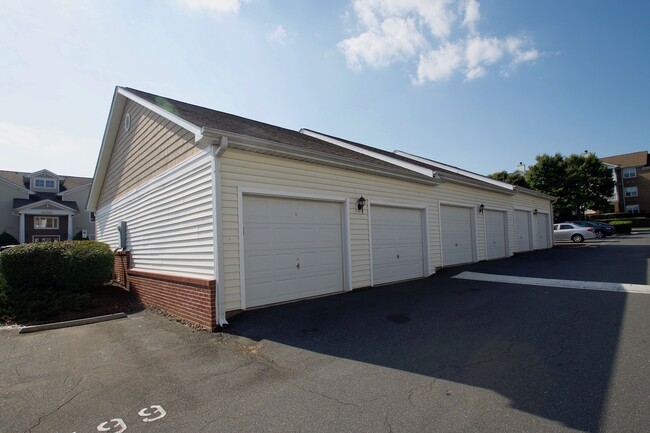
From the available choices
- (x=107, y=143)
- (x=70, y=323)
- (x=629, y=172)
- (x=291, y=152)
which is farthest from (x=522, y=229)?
(x=629, y=172)

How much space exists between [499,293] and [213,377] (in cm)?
634

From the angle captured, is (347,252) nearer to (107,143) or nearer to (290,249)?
(290,249)

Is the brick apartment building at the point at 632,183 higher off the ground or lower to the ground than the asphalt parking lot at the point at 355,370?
higher

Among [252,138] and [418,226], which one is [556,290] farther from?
[252,138]

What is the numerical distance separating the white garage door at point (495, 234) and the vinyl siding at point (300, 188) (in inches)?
208

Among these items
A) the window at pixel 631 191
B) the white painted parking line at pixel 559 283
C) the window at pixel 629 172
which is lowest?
the white painted parking line at pixel 559 283

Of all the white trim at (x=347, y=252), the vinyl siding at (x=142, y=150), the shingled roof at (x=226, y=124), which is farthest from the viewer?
the white trim at (x=347, y=252)

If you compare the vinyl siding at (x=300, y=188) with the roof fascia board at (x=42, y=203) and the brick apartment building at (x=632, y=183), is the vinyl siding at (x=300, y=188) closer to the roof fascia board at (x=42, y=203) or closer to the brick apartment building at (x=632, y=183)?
the roof fascia board at (x=42, y=203)

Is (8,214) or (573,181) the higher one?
(573,181)

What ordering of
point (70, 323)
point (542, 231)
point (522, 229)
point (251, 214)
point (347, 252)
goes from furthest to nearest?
point (542, 231)
point (522, 229)
point (347, 252)
point (70, 323)
point (251, 214)

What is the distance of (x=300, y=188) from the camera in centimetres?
758

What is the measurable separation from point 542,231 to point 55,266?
21.8 m

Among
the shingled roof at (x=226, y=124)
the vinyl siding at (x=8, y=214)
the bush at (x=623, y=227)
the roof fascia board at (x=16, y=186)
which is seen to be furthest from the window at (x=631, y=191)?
the vinyl siding at (x=8, y=214)

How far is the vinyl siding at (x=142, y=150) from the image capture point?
308 inches
